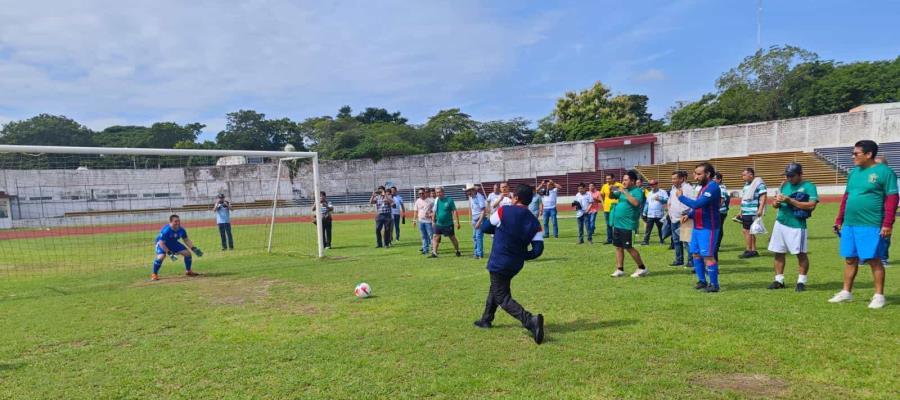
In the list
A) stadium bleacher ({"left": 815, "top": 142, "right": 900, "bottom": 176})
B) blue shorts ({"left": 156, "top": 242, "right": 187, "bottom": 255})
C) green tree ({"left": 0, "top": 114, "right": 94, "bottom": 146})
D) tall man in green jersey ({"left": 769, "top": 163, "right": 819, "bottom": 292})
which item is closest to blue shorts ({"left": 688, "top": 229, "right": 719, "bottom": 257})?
tall man in green jersey ({"left": 769, "top": 163, "right": 819, "bottom": 292})

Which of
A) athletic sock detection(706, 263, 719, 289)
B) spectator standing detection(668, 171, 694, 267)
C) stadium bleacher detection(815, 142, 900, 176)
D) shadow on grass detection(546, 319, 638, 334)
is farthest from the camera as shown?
stadium bleacher detection(815, 142, 900, 176)

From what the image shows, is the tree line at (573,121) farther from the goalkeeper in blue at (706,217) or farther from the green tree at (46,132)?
the goalkeeper in blue at (706,217)

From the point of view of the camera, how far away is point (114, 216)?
22812mm

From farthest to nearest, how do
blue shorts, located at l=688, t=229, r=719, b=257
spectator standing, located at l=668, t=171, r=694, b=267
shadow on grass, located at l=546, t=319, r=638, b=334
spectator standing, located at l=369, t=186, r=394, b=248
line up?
spectator standing, located at l=369, t=186, r=394, b=248 → spectator standing, located at l=668, t=171, r=694, b=267 → blue shorts, located at l=688, t=229, r=719, b=257 → shadow on grass, located at l=546, t=319, r=638, b=334

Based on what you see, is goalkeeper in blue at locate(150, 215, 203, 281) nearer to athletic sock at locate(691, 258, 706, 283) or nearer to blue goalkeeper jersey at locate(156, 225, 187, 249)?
blue goalkeeper jersey at locate(156, 225, 187, 249)

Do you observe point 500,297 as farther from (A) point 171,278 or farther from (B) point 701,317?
(A) point 171,278

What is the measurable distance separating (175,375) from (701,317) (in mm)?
5687

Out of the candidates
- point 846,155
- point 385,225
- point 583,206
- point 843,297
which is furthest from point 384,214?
point 846,155

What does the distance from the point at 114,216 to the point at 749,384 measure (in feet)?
84.6

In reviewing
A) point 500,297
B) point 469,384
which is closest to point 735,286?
point 500,297

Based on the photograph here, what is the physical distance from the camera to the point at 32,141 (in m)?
67.5

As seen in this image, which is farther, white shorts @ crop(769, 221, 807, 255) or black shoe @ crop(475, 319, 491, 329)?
white shorts @ crop(769, 221, 807, 255)

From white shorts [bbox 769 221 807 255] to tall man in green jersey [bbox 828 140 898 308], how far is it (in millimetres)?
704

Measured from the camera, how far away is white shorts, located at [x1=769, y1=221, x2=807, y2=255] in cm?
682
